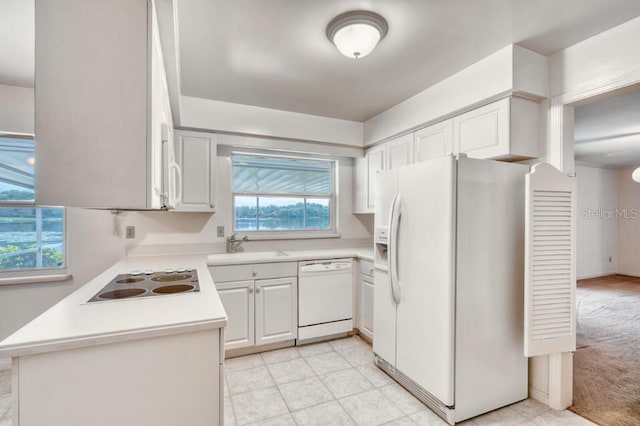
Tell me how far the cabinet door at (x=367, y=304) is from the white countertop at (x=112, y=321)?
1.77 m

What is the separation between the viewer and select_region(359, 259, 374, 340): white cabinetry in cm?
306

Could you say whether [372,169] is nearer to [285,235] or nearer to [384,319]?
[285,235]

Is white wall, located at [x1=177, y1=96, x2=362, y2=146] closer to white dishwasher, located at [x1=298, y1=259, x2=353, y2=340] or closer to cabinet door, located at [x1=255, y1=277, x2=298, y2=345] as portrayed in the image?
white dishwasher, located at [x1=298, y1=259, x2=353, y2=340]

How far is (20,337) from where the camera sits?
3.49ft

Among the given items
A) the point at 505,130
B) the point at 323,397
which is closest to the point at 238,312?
the point at 323,397

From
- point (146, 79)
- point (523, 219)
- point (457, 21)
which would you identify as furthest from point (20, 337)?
point (523, 219)

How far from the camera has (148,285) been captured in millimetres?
1853

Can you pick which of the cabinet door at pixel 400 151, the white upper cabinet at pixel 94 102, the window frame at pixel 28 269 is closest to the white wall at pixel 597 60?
the cabinet door at pixel 400 151

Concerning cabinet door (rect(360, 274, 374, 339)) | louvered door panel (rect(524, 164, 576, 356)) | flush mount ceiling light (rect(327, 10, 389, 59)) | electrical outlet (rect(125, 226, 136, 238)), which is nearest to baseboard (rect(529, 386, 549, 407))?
louvered door panel (rect(524, 164, 576, 356))

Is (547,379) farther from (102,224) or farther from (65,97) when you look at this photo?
(102,224)

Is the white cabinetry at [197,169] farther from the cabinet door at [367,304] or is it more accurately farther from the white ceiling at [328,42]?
the cabinet door at [367,304]

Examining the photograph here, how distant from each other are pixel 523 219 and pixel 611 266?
23.0ft

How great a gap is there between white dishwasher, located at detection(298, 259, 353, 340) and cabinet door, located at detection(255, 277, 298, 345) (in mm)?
69

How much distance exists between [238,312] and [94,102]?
2104 millimetres
